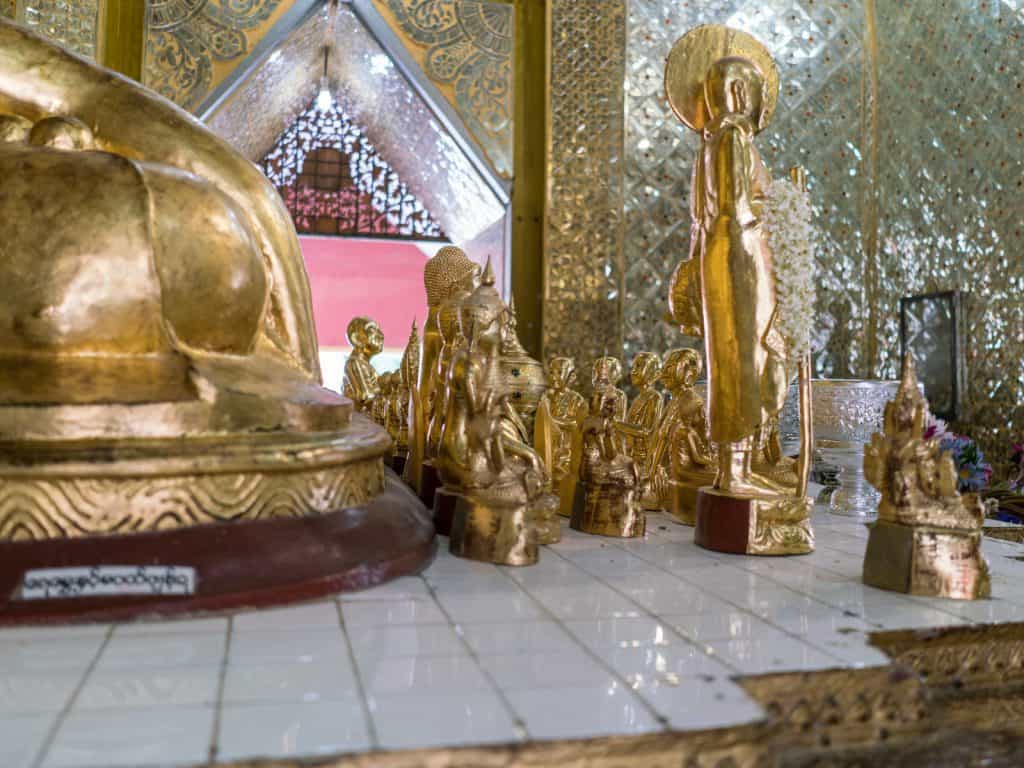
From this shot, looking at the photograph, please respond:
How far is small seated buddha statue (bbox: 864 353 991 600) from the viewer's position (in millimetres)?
1949

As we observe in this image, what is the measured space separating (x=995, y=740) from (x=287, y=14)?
14.8ft

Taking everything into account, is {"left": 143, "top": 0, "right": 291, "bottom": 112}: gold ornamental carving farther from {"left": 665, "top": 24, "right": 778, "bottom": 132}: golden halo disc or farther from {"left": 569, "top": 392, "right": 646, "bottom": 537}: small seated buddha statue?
{"left": 569, "top": 392, "right": 646, "bottom": 537}: small seated buddha statue

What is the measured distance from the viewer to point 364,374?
3.64 m

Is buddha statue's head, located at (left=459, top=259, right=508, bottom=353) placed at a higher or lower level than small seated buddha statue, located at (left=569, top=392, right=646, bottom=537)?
higher

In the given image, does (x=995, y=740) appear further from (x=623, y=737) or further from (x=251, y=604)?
(x=251, y=604)

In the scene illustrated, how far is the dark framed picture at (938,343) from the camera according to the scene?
5.00 metres

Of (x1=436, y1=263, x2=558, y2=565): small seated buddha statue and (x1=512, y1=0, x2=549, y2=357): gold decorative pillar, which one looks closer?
(x1=436, y1=263, x2=558, y2=565): small seated buddha statue

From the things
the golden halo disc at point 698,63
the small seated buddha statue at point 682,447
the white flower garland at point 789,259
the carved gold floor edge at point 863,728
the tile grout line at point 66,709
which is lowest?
the carved gold floor edge at point 863,728

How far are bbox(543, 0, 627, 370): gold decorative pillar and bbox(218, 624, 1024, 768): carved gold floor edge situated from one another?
3.29 m

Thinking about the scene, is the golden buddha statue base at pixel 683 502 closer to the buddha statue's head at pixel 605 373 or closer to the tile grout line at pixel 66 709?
the buddha statue's head at pixel 605 373

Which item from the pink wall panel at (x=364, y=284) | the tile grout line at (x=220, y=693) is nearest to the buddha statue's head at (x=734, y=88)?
the tile grout line at (x=220, y=693)

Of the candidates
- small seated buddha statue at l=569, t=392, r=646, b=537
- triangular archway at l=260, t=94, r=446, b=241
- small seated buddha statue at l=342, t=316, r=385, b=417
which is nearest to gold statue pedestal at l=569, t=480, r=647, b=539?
small seated buddha statue at l=569, t=392, r=646, b=537

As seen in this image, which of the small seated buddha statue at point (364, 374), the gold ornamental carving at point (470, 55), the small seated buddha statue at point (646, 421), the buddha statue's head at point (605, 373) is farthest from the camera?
the gold ornamental carving at point (470, 55)

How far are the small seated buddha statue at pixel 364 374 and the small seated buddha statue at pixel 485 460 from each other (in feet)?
4.17
